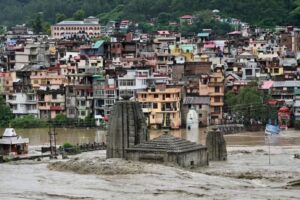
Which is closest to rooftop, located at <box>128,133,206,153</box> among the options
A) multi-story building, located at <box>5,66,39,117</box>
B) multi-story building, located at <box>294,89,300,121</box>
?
multi-story building, located at <box>294,89,300,121</box>

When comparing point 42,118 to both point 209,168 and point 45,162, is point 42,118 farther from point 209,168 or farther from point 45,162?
point 209,168

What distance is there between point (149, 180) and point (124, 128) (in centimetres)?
424

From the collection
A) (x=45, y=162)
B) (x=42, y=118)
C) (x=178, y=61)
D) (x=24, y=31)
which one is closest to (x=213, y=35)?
(x=24, y=31)

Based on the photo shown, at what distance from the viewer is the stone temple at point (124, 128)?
32.5 m

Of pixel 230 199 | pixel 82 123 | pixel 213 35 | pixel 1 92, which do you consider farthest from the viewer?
pixel 213 35

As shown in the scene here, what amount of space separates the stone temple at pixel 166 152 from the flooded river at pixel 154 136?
13.0 meters

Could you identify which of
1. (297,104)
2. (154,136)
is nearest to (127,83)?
(297,104)

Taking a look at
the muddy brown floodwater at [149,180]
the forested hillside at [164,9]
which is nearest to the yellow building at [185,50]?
the forested hillside at [164,9]

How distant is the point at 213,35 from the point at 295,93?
32.6 m

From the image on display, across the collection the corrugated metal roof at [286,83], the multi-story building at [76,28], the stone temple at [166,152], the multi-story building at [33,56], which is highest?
the multi-story building at [76,28]

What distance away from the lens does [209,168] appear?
3219 centimetres

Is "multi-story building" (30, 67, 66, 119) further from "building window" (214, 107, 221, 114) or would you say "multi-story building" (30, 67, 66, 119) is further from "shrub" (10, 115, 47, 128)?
"building window" (214, 107, 221, 114)

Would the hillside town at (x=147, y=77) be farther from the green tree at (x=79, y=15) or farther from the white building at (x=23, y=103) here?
the green tree at (x=79, y=15)

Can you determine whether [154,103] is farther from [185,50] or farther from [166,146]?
[166,146]
